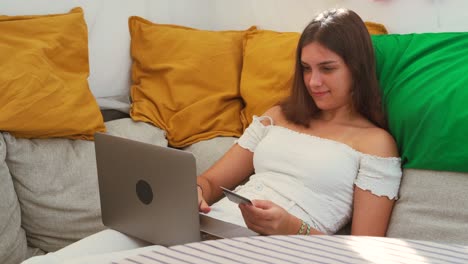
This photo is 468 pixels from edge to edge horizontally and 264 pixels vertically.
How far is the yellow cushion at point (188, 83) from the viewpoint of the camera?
2.03m

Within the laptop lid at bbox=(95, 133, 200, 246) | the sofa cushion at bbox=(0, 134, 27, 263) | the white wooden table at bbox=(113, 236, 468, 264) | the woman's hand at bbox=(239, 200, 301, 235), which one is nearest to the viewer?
the white wooden table at bbox=(113, 236, 468, 264)

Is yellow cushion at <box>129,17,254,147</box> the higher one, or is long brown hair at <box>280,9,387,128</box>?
long brown hair at <box>280,9,387,128</box>

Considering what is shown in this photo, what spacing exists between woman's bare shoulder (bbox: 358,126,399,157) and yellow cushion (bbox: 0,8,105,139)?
0.88 m

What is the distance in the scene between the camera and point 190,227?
1188 mm

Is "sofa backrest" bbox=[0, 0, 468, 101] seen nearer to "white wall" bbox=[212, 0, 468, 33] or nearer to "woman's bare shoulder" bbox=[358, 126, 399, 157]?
"white wall" bbox=[212, 0, 468, 33]

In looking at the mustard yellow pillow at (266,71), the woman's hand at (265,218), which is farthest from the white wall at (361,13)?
the woman's hand at (265,218)

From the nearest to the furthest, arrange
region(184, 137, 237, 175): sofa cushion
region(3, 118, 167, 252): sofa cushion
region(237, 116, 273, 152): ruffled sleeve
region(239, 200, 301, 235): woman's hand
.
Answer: region(239, 200, 301, 235): woman's hand
region(3, 118, 167, 252): sofa cushion
region(237, 116, 273, 152): ruffled sleeve
region(184, 137, 237, 175): sofa cushion

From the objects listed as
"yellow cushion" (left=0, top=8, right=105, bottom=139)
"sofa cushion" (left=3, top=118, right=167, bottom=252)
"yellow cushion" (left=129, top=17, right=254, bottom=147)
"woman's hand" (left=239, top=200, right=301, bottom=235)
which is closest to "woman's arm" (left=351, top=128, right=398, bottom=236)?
"woman's hand" (left=239, top=200, right=301, bottom=235)

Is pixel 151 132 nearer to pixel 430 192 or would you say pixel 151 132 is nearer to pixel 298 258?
pixel 430 192

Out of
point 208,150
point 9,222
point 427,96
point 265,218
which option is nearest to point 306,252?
point 265,218

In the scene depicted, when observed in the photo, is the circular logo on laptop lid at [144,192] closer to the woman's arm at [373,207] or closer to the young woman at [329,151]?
the young woman at [329,151]

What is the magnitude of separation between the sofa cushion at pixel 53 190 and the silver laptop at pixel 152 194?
32 cm

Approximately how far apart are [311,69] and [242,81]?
0.52 meters

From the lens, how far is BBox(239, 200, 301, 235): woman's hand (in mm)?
1259
